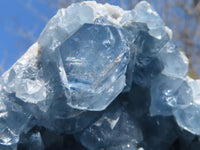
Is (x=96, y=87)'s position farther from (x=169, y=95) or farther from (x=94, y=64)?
(x=169, y=95)

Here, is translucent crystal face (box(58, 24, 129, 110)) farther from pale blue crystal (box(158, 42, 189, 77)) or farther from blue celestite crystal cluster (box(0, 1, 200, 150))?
pale blue crystal (box(158, 42, 189, 77))

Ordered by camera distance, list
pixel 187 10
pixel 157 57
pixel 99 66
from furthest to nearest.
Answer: pixel 187 10, pixel 157 57, pixel 99 66

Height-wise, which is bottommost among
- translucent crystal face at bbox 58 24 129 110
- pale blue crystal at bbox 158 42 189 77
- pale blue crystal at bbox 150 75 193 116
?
pale blue crystal at bbox 150 75 193 116

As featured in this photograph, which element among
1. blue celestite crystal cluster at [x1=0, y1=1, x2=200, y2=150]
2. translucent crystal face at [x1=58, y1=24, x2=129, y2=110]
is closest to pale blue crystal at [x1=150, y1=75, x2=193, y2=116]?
blue celestite crystal cluster at [x1=0, y1=1, x2=200, y2=150]

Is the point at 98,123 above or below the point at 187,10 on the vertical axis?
above

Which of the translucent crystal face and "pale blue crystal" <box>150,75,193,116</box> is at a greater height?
the translucent crystal face

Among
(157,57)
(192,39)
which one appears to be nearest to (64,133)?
(157,57)

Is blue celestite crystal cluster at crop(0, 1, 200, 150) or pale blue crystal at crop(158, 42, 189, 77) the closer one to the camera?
blue celestite crystal cluster at crop(0, 1, 200, 150)

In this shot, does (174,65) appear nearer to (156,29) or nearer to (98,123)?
(156,29)

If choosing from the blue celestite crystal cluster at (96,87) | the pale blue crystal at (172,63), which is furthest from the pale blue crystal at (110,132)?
the pale blue crystal at (172,63)
